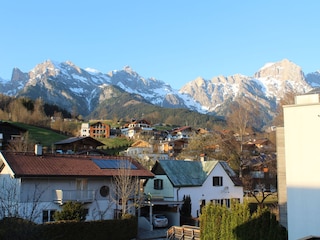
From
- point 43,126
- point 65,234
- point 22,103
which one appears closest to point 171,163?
point 65,234

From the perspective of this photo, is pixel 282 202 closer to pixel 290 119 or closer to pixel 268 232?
pixel 268 232

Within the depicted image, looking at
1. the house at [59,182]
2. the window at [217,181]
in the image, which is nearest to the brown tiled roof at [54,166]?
the house at [59,182]

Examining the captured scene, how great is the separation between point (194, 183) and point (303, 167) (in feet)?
75.2

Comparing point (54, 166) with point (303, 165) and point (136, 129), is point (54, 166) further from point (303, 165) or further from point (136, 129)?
point (136, 129)

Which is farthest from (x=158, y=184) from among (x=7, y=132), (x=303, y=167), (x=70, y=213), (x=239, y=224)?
(x=7, y=132)

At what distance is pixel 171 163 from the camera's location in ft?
136

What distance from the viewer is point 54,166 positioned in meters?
30.8

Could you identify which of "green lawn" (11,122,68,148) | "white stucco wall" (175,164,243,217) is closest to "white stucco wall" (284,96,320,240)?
"white stucco wall" (175,164,243,217)

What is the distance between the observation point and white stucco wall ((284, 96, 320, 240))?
17766mm

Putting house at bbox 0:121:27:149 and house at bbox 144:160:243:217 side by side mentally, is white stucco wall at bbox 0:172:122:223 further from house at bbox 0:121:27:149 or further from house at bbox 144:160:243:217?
house at bbox 0:121:27:149

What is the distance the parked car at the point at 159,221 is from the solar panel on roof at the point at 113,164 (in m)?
4.66

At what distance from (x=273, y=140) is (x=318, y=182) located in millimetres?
43064

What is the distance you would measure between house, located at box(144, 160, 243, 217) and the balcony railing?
961 cm

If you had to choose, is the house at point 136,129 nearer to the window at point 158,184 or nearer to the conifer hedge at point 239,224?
the window at point 158,184
